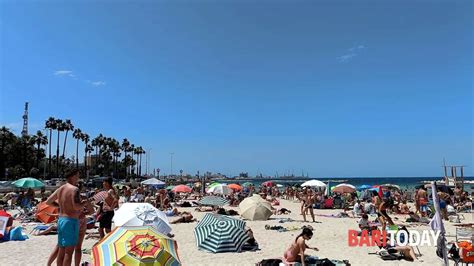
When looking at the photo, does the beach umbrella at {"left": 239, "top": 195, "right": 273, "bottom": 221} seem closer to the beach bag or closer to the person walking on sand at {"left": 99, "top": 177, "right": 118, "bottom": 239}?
the person walking on sand at {"left": 99, "top": 177, "right": 118, "bottom": 239}

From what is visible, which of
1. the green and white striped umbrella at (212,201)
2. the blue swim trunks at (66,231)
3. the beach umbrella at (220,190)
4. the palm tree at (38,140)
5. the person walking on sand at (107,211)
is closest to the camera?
the blue swim trunks at (66,231)

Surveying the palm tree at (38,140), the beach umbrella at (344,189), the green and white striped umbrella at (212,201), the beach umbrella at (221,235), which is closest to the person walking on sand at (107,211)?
the beach umbrella at (221,235)

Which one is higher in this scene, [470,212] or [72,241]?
[72,241]

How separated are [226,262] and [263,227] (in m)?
5.80

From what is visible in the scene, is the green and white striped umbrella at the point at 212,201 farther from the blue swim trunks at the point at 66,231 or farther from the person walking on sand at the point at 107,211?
the blue swim trunks at the point at 66,231

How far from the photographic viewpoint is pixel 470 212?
20.6 m

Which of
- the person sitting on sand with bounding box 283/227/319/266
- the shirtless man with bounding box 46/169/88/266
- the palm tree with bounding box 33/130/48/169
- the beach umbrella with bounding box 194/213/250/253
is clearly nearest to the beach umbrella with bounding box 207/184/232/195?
the beach umbrella with bounding box 194/213/250/253

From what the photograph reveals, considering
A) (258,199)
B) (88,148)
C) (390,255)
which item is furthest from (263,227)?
(88,148)

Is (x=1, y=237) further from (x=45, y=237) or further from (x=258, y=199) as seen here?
(x=258, y=199)

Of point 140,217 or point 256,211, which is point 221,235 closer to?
point 140,217

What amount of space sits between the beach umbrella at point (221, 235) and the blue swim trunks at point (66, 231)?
410 centimetres

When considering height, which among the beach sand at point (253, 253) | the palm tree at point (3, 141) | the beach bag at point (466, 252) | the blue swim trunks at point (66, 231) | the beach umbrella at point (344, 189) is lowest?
the beach sand at point (253, 253)

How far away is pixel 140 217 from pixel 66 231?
3317 mm

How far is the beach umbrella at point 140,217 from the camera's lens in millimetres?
8461
